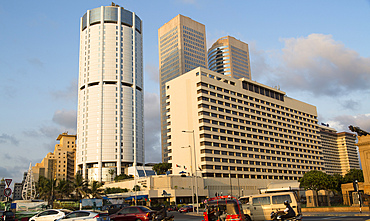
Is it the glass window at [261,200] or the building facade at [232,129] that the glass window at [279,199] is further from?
the building facade at [232,129]

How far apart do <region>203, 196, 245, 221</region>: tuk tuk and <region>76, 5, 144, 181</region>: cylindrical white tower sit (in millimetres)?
137117

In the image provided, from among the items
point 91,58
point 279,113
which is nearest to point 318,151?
point 279,113

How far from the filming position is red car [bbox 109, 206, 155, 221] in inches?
1131

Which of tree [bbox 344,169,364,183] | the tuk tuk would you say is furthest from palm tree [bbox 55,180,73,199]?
tree [bbox 344,169,364,183]

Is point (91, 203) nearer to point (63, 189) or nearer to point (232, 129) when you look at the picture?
point (63, 189)

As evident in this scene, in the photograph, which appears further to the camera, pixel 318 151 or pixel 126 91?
pixel 126 91

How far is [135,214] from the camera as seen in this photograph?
2944cm

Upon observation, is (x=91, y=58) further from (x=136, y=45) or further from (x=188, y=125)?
(x=188, y=125)

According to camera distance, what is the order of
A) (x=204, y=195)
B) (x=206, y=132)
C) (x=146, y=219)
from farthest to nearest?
1. (x=206, y=132)
2. (x=204, y=195)
3. (x=146, y=219)

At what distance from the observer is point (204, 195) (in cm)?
9862

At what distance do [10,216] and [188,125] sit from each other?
263ft

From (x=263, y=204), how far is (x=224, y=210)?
5.47m

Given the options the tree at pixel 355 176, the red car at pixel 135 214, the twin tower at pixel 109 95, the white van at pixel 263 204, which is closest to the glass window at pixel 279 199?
the white van at pixel 263 204

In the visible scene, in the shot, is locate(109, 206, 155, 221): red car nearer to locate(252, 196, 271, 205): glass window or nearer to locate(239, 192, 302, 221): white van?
locate(239, 192, 302, 221): white van
